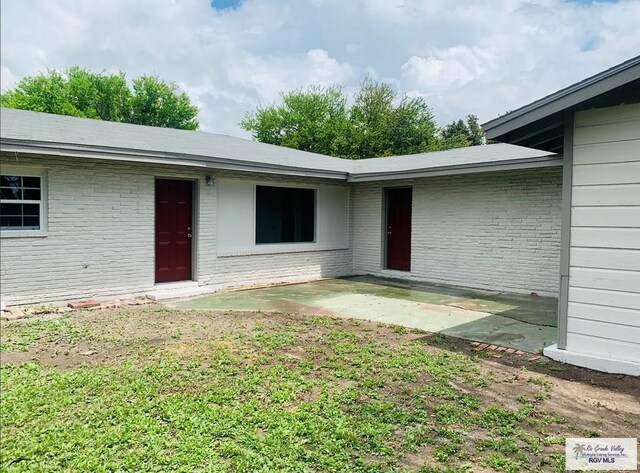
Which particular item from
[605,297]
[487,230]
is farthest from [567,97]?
[487,230]

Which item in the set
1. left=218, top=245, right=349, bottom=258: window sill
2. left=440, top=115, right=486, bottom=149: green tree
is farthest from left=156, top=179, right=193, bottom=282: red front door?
left=440, top=115, right=486, bottom=149: green tree

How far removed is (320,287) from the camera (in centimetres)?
1020

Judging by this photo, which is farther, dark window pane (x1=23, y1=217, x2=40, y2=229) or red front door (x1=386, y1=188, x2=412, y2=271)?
red front door (x1=386, y1=188, x2=412, y2=271)

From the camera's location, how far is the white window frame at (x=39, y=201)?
23.0 ft

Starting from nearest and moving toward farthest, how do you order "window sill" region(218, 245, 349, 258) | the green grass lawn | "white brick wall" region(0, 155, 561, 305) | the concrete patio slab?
the green grass lawn → the concrete patio slab → "white brick wall" region(0, 155, 561, 305) → "window sill" region(218, 245, 349, 258)

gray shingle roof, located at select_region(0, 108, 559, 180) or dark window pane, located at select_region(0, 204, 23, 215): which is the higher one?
gray shingle roof, located at select_region(0, 108, 559, 180)

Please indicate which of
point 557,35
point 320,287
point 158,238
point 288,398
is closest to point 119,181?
point 158,238

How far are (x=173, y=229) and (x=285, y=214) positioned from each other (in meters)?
2.90

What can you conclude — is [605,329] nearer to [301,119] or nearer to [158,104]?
[301,119]

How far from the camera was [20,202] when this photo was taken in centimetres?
719

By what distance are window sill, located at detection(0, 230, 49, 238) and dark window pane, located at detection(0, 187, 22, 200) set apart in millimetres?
526

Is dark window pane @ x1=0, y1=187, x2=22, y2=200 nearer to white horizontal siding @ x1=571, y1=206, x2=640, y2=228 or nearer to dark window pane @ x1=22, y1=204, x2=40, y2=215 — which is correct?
dark window pane @ x1=22, y1=204, x2=40, y2=215

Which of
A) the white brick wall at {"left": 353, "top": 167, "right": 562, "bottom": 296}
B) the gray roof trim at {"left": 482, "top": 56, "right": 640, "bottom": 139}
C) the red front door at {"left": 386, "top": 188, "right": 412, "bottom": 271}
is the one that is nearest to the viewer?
the gray roof trim at {"left": 482, "top": 56, "right": 640, "bottom": 139}

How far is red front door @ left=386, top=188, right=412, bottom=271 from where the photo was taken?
38.4ft
